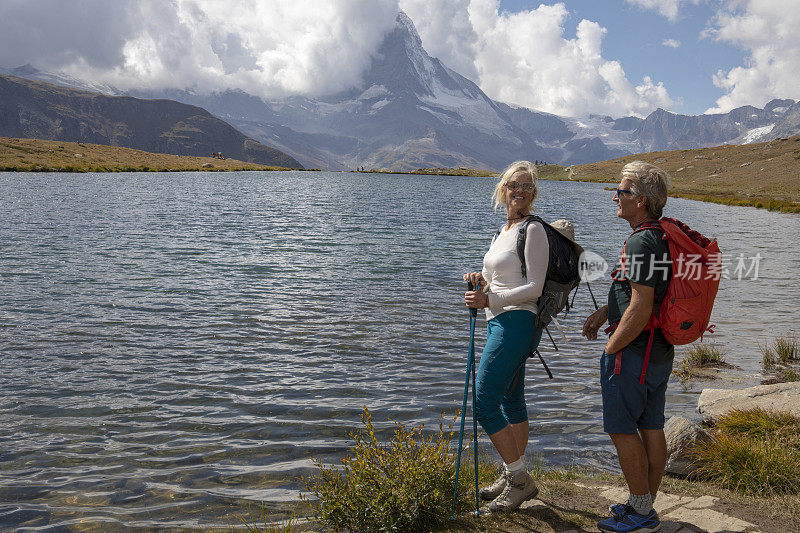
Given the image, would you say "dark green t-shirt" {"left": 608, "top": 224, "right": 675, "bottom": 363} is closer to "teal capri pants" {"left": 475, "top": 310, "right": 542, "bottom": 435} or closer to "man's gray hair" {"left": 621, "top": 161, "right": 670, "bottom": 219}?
"man's gray hair" {"left": 621, "top": 161, "right": 670, "bottom": 219}

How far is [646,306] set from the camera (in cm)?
507

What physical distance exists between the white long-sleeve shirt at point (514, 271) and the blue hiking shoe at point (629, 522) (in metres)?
2.17

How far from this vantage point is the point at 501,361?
19.0 feet

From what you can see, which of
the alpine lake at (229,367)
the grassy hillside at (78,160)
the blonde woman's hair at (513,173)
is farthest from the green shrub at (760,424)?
the grassy hillside at (78,160)

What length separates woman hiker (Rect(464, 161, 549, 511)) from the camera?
18.7ft

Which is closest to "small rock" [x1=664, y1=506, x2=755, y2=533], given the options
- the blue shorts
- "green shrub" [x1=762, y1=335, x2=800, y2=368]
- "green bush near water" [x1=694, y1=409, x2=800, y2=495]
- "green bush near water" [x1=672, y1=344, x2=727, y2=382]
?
→ "green bush near water" [x1=694, y1=409, x2=800, y2=495]

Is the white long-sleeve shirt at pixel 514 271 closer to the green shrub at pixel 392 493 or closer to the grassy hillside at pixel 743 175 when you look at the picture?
the green shrub at pixel 392 493

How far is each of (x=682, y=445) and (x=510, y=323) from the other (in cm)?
357

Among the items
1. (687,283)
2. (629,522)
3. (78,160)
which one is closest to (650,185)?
(687,283)

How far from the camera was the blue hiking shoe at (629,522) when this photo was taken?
5.53 meters

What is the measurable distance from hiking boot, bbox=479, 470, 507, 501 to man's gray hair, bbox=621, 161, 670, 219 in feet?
10.8

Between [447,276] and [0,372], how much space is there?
16.6 meters

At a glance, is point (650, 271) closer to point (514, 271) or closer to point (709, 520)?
point (514, 271)

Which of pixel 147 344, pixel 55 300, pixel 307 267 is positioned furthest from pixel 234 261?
pixel 147 344
